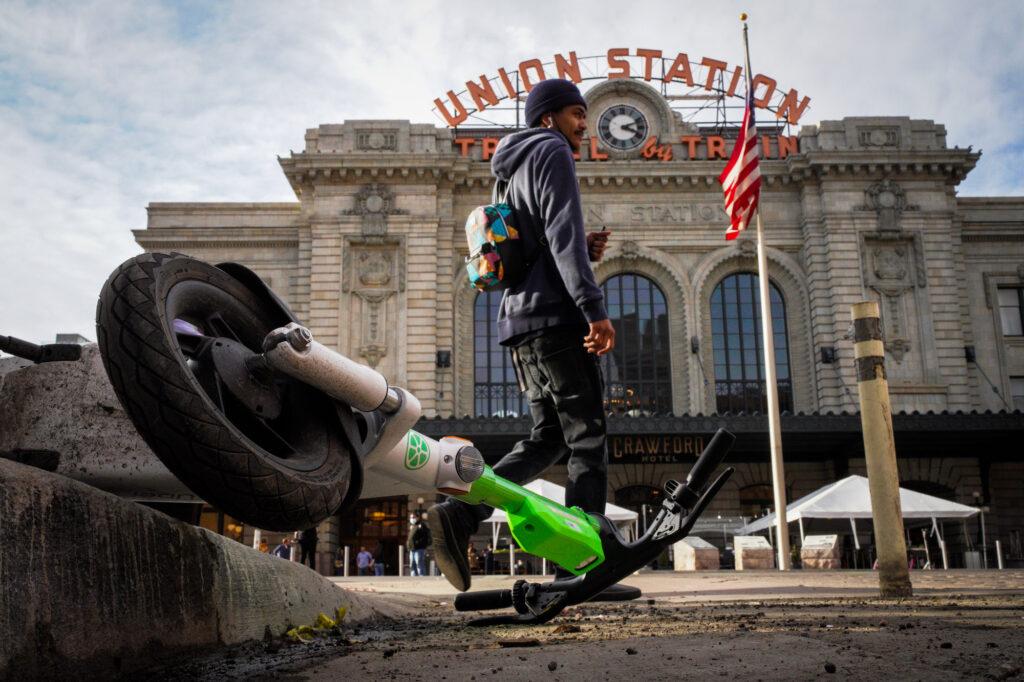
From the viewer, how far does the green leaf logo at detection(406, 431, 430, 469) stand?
9.44ft

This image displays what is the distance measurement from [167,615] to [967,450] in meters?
31.9

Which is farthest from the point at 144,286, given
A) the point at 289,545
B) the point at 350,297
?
the point at 350,297

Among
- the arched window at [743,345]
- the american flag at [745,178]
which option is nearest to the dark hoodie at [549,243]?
the american flag at [745,178]

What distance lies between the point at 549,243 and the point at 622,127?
31072mm

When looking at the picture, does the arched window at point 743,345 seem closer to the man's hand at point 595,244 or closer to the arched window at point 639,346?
the arched window at point 639,346

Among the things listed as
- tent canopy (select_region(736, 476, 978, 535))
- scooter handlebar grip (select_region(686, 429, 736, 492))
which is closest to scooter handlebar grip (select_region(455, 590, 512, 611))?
scooter handlebar grip (select_region(686, 429, 736, 492))

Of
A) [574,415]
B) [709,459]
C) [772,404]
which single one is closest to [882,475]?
[709,459]

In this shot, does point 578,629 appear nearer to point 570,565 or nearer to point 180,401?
point 570,565

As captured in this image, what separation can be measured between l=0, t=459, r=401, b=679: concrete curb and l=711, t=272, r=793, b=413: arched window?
29.4 m

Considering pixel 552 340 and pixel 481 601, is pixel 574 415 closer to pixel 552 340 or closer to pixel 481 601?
pixel 552 340

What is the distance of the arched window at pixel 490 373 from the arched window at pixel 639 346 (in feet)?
11.2

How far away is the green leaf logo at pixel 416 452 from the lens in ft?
9.44

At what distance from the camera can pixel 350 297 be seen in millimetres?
30453

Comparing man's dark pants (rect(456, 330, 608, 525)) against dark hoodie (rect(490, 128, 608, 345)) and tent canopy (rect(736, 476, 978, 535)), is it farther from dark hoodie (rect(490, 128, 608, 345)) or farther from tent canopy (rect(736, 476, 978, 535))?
tent canopy (rect(736, 476, 978, 535))
